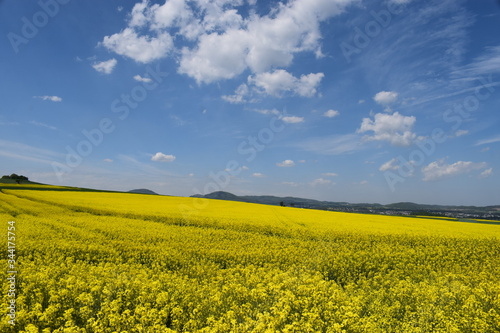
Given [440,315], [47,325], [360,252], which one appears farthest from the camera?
[360,252]

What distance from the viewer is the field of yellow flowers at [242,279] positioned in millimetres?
6008

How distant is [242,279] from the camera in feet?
30.3

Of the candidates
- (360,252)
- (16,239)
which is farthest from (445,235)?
(16,239)

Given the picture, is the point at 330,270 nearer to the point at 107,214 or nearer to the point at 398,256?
the point at 398,256

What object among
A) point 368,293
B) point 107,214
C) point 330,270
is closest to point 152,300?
point 368,293

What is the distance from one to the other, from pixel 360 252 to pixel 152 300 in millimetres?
10952

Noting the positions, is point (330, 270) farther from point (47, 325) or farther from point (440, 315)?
point (47, 325)

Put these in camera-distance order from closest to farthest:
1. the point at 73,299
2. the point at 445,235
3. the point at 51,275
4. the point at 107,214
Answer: the point at 73,299 → the point at 51,275 → the point at 445,235 → the point at 107,214

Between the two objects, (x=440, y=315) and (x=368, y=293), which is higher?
(x=440, y=315)

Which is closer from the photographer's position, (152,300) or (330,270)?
(152,300)

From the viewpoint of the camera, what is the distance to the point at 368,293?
9102 millimetres

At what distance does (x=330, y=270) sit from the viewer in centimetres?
1188

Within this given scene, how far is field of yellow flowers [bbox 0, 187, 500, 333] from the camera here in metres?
6.01

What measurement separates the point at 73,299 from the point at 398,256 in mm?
14558
